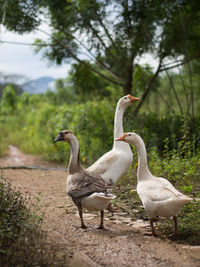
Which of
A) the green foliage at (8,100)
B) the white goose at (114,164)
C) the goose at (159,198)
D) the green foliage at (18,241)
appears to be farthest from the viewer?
the green foliage at (8,100)

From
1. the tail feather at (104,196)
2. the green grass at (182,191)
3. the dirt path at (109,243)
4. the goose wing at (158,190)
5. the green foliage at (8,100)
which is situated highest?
the green foliage at (8,100)

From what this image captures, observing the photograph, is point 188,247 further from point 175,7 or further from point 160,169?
point 175,7

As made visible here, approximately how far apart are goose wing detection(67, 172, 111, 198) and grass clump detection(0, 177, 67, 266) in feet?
2.41

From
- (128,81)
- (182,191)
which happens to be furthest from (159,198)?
(128,81)

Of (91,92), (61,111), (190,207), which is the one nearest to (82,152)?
(61,111)

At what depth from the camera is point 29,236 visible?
9.79 feet

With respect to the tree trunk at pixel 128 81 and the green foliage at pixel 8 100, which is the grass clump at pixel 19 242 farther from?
the green foliage at pixel 8 100

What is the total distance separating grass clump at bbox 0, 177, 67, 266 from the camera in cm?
268

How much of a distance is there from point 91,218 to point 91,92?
988cm

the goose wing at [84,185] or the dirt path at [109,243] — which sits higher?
the goose wing at [84,185]

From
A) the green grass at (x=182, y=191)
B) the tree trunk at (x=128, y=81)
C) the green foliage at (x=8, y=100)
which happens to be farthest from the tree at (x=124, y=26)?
the green foliage at (x=8, y=100)

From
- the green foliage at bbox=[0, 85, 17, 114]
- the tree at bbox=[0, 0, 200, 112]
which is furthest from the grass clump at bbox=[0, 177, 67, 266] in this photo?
the green foliage at bbox=[0, 85, 17, 114]

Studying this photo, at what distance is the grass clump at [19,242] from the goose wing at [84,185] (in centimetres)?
74

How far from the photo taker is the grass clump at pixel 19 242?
2679 mm
